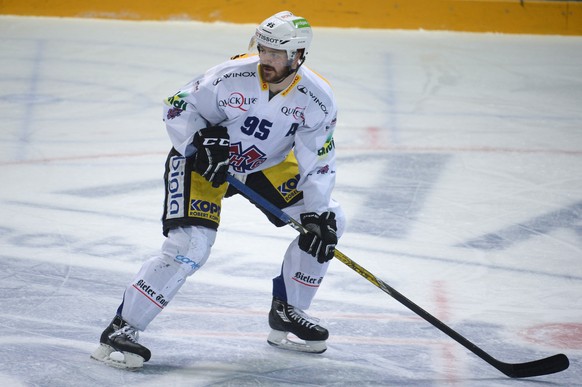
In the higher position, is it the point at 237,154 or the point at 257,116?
the point at 257,116

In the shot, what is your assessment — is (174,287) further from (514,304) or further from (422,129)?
(422,129)

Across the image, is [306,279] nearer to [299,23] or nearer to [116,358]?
[116,358]

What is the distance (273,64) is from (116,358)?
1.01m

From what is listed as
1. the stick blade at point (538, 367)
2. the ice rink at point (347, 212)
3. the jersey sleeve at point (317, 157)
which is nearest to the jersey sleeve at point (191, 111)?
the jersey sleeve at point (317, 157)

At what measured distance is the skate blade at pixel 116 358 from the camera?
3197 millimetres

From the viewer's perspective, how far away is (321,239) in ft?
10.8

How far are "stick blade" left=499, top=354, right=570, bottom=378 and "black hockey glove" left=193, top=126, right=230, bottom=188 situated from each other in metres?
1.05

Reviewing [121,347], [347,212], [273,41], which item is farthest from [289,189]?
[347,212]

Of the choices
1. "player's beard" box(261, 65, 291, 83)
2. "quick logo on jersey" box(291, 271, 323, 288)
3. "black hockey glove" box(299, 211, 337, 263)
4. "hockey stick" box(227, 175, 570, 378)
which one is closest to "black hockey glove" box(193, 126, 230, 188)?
"hockey stick" box(227, 175, 570, 378)

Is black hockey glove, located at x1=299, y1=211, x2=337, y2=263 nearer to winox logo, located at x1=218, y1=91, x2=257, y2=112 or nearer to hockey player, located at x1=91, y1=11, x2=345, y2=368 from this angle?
hockey player, located at x1=91, y1=11, x2=345, y2=368

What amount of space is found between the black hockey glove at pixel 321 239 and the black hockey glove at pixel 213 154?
0.33 meters

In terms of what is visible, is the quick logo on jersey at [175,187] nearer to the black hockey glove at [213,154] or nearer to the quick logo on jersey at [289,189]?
the black hockey glove at [213,154]

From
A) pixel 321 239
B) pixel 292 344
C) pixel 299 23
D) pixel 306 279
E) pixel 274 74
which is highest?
pixel 299 23

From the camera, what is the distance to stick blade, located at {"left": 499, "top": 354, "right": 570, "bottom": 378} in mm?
3256
